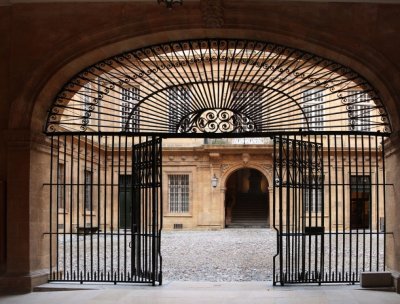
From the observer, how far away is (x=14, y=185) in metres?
7.75

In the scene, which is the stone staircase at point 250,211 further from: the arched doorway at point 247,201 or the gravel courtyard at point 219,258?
the gravel courtyard at point 219,258

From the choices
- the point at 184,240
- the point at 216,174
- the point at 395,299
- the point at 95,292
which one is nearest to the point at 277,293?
the point at 395,299

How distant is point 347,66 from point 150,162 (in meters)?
3.11

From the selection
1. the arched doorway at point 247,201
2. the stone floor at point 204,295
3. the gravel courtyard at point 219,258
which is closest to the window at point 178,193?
the arched doorway at point 247,201

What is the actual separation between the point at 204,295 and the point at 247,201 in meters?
22.2

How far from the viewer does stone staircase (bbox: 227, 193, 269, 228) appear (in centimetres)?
2659

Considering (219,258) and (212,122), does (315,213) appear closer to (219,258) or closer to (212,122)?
(212,122)

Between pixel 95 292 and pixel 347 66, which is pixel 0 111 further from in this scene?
pixel 347 66

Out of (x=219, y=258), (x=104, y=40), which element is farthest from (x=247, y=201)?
(x=104, y=40)

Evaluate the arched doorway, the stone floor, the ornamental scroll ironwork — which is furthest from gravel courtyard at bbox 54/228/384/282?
the arched doorway

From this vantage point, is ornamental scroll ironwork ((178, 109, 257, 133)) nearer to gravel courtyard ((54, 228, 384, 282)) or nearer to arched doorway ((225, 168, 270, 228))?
gravel courtyard ((54, 228, 384, 282))

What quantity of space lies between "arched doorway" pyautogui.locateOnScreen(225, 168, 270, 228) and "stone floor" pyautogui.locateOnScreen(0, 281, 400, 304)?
1809 centimetres

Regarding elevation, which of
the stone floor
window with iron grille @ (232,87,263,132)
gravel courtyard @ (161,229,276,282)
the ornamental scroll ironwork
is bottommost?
gravel courtyard @ (161,229,276,282)

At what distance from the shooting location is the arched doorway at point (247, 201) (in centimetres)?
2706
